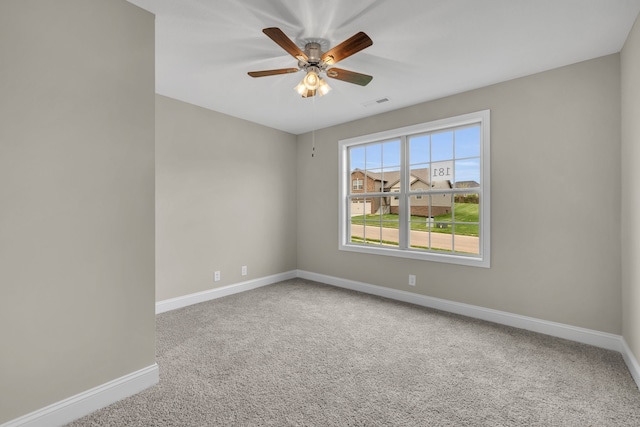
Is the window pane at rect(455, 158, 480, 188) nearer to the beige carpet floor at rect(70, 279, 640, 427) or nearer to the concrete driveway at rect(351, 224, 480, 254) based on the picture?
the concrete driveway at rect(351, 224, 480, 254)

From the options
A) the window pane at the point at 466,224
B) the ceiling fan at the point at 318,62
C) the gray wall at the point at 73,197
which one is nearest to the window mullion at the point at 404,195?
the window pane at the point at 466,224

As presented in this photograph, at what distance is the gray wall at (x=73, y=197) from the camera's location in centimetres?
150

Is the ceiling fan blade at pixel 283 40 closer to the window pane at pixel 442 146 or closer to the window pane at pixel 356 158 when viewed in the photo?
the window pane at pixel 442 146

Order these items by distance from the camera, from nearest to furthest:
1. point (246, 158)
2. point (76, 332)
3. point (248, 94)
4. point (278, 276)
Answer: point (76, 332) → point (248, 94) → point (246, 158) → point (278, 276)

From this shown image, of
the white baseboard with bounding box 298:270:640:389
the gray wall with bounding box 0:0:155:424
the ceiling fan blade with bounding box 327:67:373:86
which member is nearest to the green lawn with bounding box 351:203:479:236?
the white baseboard with bounding box 298:270:640:389

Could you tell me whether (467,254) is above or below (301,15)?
below

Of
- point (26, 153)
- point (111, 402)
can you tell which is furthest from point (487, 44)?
point (111, 402)

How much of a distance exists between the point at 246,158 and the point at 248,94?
1.17m

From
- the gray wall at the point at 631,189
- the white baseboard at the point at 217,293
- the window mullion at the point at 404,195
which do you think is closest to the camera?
the gray wall at the point at 631,189

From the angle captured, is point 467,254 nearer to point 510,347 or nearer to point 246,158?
point 510,347

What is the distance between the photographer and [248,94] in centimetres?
337

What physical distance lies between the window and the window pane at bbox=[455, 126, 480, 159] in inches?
0.4

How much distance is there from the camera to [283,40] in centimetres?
192

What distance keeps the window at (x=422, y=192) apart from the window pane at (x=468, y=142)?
11 millimetres
